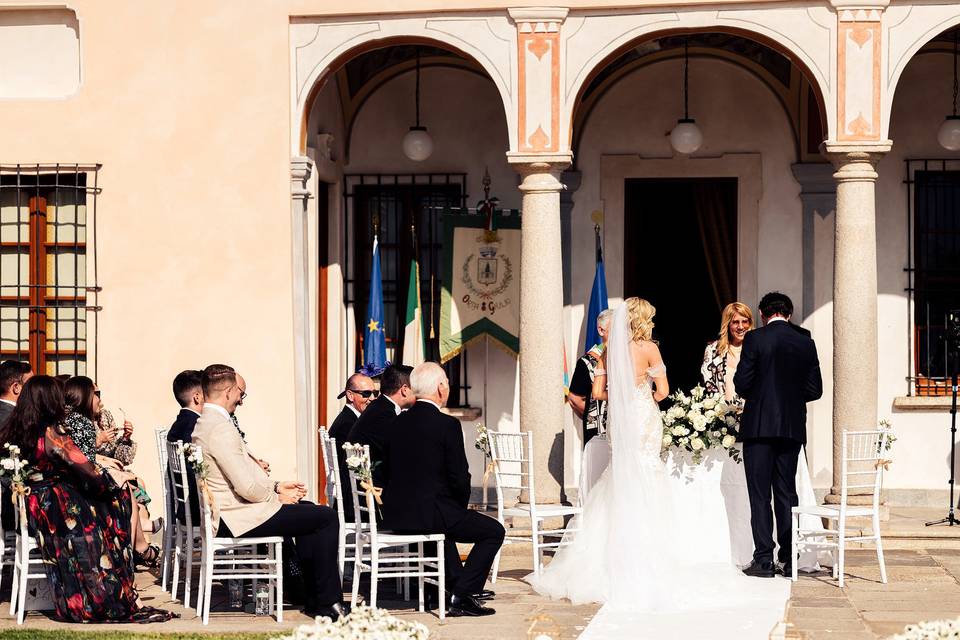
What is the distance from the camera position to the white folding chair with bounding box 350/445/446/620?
27.9 ft

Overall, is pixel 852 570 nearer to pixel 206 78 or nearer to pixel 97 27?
pixel 206 78

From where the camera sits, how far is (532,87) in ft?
37.3

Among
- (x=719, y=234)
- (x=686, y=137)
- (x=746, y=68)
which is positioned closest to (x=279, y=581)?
(x=686, y=137)

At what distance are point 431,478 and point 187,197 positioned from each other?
4319 mm

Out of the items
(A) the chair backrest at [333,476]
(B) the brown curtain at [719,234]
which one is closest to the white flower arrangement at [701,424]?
(A) the chair backrest at [333,476]

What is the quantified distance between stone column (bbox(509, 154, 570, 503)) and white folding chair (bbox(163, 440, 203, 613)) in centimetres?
278

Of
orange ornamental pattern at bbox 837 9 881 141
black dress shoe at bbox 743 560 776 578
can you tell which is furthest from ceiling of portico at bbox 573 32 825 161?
black dress shoe at bbox 743 560 776 578

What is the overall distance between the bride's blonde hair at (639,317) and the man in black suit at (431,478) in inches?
66.1

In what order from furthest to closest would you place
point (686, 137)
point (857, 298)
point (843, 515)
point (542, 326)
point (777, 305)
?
point (686, 137)
point (542, 326)
point (857, 298)
point (777, 305)
point (843, 515)

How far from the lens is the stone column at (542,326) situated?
36.9 ft

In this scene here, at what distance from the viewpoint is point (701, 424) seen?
9.93m

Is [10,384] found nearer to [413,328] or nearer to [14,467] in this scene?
[14,467]

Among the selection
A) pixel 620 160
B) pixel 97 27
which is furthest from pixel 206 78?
pixel 620 160

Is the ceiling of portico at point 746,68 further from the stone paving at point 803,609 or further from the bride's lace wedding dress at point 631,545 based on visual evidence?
the bride's lace wedding dress at point 631,545
